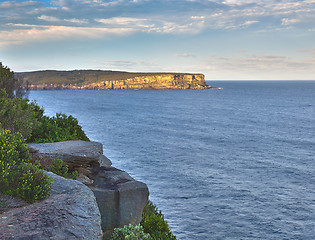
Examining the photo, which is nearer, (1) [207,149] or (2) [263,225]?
(2) [263,225]

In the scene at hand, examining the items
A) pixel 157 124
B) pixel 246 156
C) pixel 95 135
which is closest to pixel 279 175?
pixel 246 156

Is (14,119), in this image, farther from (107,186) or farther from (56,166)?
(107,186)

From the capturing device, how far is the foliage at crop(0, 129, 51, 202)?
1047 cm

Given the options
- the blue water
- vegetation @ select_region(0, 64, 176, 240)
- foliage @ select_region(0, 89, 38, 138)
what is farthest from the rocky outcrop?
the blue water

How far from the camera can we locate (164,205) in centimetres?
3416

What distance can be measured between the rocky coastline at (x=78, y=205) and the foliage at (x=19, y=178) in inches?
15.0

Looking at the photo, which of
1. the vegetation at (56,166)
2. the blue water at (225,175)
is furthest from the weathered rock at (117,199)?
the blue water at (225,175)

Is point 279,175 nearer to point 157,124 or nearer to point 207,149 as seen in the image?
point 207,149

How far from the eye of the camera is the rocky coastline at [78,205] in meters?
8.99

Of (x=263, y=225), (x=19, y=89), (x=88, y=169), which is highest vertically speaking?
(x=19, y=89)

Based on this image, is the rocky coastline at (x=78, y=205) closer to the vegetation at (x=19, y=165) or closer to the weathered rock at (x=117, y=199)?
the weathered rock at (x=117, y=199)

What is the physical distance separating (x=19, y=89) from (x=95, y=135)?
117 ft

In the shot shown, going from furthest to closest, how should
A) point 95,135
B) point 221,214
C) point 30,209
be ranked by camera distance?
point 95,135, point 221,214, point 30,209

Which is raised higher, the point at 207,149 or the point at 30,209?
the point at 30,209
